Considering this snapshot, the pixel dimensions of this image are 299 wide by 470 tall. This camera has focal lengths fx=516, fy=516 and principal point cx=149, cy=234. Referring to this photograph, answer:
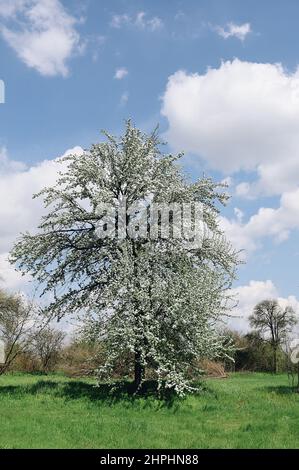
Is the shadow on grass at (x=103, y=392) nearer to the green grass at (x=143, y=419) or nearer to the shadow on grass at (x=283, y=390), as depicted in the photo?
the green grass at (x=143, y=419)

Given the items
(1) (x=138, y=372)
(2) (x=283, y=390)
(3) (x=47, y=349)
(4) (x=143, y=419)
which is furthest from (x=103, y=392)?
(3) (x=47, y=349)

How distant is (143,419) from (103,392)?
4993 mm

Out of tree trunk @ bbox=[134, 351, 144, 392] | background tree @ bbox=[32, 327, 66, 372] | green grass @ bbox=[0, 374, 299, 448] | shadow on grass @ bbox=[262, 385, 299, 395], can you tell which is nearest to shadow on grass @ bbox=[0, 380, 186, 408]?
green grass @ bbox=[0, 374, 299, 448]

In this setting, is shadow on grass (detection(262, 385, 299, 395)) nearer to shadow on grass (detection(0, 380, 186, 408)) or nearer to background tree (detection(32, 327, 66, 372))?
shadow on grass (detection(0, 380, 186, 408))

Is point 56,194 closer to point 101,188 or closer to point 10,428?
point 101,188

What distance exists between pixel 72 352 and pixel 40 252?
3029cm

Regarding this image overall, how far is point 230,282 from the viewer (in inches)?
1049

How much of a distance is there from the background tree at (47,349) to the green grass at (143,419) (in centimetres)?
2916

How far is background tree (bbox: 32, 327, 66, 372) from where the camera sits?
177ft

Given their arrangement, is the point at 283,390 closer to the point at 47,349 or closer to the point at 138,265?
the point at 138,265

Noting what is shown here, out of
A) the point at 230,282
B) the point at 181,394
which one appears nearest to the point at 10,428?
the point at 181,394

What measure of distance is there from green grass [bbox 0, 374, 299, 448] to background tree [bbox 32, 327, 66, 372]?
29156 millimetres
